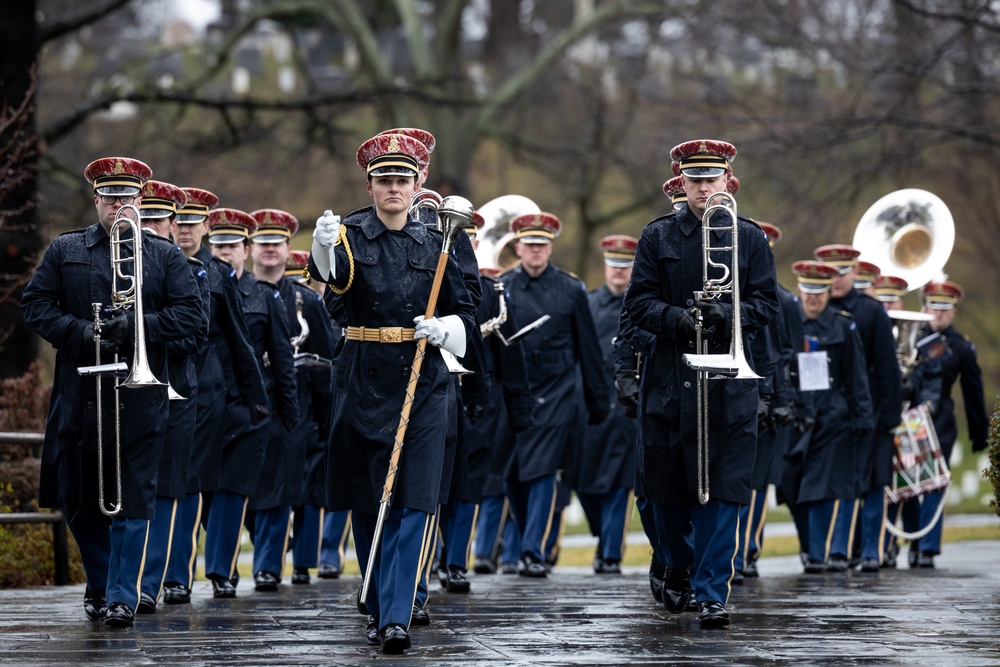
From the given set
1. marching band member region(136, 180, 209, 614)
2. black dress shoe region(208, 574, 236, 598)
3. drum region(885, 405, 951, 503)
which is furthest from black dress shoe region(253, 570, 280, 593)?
drum region(885, 405, 951, 503)

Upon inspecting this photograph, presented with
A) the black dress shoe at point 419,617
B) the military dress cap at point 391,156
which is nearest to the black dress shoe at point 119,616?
the black dress shoe at point 419,617

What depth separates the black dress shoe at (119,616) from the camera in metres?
9.29

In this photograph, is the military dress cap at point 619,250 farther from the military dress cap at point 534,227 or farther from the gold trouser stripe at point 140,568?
the gold trouser stripe at point 140,568

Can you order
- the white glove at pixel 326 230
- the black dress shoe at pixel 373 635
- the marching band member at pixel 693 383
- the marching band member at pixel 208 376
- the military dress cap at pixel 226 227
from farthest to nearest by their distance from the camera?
the military dress cap at pixel 226 227 < the marching band member at pixel 208 376 < the marching band member at pixel 693 383 < the black dress shoe at pixel 373 635 < the white glove at pixel 326 230

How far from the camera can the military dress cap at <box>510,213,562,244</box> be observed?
14180 millimetres

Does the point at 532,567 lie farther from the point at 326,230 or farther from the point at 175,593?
the point at 326,230

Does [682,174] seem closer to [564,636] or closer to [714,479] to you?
[714,479]

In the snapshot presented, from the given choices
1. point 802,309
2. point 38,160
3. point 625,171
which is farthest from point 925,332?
point 625,171

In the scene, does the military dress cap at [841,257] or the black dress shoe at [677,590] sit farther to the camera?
the military dress cap at [841,257]

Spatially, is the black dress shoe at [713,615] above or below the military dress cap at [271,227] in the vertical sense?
below

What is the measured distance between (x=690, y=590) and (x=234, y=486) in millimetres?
3373

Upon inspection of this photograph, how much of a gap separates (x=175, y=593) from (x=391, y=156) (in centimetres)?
356

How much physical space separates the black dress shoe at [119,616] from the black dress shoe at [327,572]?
184 inches

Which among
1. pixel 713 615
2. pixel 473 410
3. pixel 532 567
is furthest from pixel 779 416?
pixel 532 567
